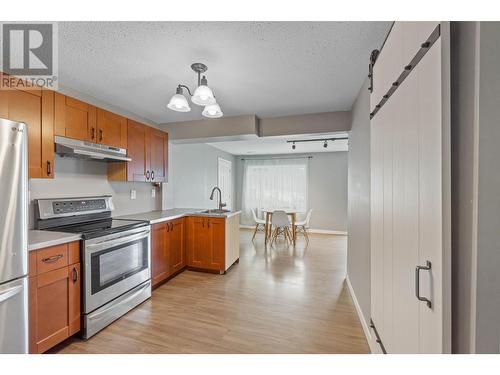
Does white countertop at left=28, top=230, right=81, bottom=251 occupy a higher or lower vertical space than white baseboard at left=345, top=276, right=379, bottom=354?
higher

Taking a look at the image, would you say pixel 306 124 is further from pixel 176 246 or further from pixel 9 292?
pixel 9 292

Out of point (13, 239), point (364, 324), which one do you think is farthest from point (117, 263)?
point (364, 324)

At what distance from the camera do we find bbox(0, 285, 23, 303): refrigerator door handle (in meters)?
1.27

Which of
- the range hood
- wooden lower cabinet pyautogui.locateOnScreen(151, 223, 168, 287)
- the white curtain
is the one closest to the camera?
the range hood

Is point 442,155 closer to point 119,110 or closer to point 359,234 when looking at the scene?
point 359,234

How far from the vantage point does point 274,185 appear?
6684 millimetres

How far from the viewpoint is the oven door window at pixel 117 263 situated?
76.5 inches

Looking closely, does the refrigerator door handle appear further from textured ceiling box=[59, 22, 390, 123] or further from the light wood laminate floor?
textured ceiling box=[59, 22, 390, 123]

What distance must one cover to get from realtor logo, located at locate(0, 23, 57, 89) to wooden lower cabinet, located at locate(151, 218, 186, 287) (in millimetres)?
1760

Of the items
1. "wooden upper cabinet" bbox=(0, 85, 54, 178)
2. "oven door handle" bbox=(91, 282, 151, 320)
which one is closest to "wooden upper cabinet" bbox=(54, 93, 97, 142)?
"wooden upper cabinet" bbox=(0, 85, 54, 178)

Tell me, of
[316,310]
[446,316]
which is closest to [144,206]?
[316,310]

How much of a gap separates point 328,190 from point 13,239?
6.11 m

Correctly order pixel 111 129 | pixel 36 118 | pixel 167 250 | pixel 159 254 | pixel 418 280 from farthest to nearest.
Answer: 1. pixel 167 250
2. pixel 159 254
3. pixel 111 129
4. pixel 36 118
5. pixel 418 280

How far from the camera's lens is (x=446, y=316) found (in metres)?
0.69
